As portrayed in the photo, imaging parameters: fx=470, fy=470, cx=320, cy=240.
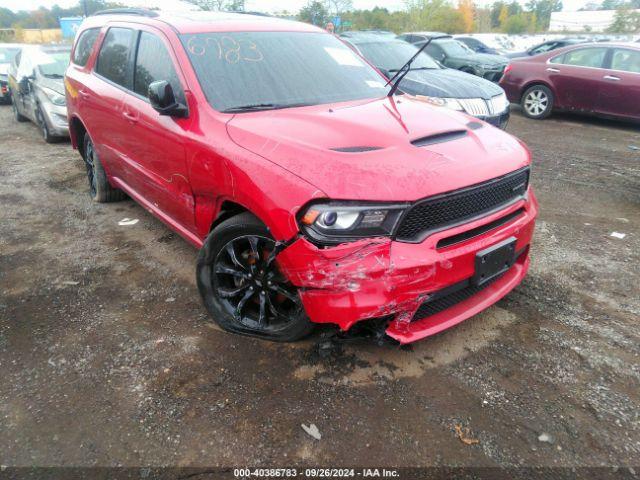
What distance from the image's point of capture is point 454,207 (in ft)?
7.95

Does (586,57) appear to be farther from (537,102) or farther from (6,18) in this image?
(6,18)

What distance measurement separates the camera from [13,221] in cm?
492

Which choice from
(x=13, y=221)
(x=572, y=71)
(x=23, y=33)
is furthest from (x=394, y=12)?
(x=13, y=221)

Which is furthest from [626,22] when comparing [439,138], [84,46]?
[439,138]

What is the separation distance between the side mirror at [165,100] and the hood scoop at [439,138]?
57.9 inches

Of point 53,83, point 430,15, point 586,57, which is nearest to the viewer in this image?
point 53,83

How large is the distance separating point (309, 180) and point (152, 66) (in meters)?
1.98

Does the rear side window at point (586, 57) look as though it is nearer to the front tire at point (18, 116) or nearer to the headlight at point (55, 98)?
the headlight at point (55, 98)

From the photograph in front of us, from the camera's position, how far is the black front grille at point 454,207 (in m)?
2.29

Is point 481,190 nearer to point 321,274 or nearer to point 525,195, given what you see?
point 525,195

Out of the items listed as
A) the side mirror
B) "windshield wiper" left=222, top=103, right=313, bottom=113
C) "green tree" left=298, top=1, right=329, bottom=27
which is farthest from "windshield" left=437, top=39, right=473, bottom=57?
"green tree" left=298, top=1, right=329, bottom=27

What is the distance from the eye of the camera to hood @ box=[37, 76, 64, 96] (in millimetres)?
8042

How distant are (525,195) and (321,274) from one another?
1.52 meters

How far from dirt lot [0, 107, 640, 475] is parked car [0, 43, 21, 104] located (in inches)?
415
